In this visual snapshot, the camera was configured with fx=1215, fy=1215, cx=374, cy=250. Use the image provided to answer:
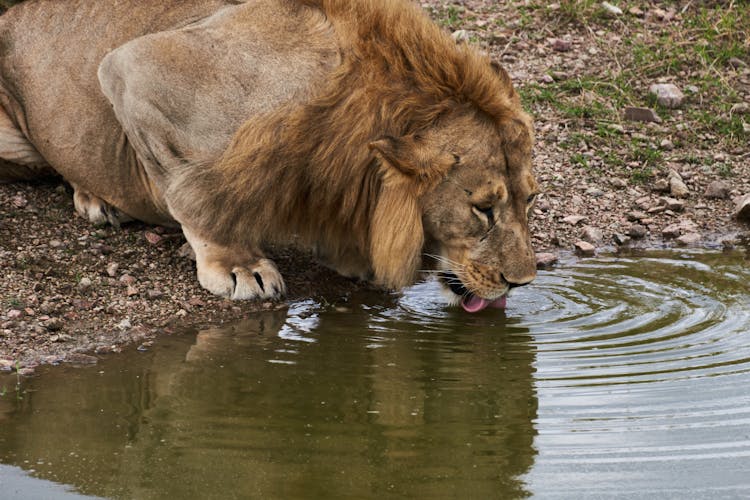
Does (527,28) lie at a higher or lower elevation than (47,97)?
higher

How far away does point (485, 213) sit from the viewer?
16.5 ft

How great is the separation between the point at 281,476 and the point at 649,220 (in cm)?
386

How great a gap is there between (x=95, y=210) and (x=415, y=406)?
2610 millimetres

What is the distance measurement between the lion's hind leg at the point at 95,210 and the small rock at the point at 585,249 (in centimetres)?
236

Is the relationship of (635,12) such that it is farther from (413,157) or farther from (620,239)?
(413,157)

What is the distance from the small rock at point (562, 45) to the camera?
27.8 feet

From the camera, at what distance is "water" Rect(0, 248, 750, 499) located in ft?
11.7

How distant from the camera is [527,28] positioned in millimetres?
8742

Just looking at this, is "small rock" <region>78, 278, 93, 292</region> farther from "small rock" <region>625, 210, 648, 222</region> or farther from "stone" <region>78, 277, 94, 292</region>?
"small rock" <region>625, 210, 648, 222</region>

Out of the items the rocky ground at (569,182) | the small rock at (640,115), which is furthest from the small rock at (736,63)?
the small rock at (640,115)

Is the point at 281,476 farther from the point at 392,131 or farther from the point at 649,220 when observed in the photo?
the point at 649,220

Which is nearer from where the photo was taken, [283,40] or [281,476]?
[281,476]

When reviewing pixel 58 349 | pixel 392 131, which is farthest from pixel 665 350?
pixel 58 349

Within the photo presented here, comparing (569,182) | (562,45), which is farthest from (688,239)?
(562,45)
